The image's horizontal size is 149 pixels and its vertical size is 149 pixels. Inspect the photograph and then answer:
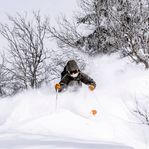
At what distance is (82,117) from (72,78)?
2405mm

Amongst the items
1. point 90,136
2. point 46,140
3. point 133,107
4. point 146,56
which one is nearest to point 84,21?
point 146,56

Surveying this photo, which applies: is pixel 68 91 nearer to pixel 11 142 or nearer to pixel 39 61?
pixel 11 142

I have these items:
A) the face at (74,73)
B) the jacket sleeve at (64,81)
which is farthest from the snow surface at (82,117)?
the face at (74,73)

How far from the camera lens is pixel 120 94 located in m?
13.5

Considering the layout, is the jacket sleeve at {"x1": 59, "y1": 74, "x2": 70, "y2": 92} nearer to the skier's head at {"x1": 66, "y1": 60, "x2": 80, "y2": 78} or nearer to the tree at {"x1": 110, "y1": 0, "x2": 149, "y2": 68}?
the skier's head at {"x1": 66, "y1": 60, "x2": 80, "y2": 78}

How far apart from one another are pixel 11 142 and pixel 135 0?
1448cm

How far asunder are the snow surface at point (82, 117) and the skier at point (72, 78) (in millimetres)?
327

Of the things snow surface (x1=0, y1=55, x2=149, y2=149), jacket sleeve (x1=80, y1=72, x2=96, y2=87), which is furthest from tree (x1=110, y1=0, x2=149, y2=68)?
jacket sleeve (x1=80, y1=72, x2=96, y2=87)

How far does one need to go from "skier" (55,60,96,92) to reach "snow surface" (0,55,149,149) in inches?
12.9

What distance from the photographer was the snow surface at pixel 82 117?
16.5 feet

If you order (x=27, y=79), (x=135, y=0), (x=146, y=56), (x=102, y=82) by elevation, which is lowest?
(x=102, y=82)

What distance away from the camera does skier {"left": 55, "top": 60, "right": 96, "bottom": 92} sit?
1059 cm

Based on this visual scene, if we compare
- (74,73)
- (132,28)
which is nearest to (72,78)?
(74,73)

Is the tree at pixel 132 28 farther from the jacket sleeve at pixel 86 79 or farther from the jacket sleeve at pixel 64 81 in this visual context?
the jacket sleeve at pixel 64 81
